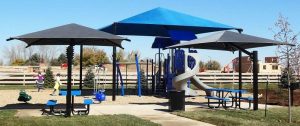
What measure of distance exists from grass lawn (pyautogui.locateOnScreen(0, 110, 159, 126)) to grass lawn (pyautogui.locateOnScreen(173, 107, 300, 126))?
1.95 meters

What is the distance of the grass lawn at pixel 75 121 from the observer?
11.7m

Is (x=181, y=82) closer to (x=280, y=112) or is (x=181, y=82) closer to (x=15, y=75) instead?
(x=280, y=112)

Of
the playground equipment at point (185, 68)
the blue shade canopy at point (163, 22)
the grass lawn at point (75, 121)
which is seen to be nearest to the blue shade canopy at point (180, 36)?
the blue shade canopy at point (163, 22)

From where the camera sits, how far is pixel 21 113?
565 inches

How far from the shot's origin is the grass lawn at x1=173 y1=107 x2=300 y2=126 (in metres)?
12.5

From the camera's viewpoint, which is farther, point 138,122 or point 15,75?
point 15,75

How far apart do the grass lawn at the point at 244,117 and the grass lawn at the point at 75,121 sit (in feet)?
6.39

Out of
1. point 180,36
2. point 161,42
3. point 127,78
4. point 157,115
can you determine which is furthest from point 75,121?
point 127,78

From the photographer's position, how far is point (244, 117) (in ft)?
45.7

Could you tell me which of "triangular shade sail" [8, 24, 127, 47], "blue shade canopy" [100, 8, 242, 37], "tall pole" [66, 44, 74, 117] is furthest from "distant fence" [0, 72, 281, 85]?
"tall pole" [66, 44, 74, 117]

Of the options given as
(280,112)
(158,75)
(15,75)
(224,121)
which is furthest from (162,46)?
(15,75)

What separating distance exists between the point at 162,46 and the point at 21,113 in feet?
45.7

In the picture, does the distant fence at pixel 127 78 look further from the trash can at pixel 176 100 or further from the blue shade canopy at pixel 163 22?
the trash can at pixel 176 100

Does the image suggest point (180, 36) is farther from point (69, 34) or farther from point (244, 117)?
point (69, 34)
